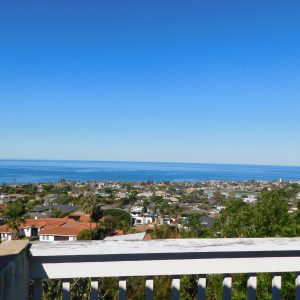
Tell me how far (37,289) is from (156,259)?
62cm

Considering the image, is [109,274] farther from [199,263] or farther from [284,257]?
[284,257]

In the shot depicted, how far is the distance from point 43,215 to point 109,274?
176ft

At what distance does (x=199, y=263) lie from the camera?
1.87m

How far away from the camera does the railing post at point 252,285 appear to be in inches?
78.5

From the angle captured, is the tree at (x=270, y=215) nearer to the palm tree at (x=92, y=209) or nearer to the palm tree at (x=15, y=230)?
the palm tree at (x=15, y=230)

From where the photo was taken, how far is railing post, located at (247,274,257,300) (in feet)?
6.54

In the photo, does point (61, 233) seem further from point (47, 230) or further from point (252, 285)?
point (252, 285)

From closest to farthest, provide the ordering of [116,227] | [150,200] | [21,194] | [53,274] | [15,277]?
[15,277] < [53,274] < [116,227] < [150,200] < [21,194]

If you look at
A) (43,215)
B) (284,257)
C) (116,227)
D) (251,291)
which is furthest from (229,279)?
(43,215)

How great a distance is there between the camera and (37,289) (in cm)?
184

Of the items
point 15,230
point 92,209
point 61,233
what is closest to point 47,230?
point 61,233

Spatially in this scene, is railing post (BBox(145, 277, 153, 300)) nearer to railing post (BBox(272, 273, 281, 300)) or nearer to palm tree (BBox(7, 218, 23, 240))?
railing post (BBox(272, 273, 281, 300))

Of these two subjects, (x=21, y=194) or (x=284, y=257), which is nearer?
(x=284, y=257)

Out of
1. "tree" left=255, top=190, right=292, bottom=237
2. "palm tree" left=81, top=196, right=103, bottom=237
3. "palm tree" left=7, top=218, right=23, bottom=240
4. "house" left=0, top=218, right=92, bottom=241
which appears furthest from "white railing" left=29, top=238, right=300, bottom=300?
"palm tree" left=81, top=196, right=103, bottom=237
